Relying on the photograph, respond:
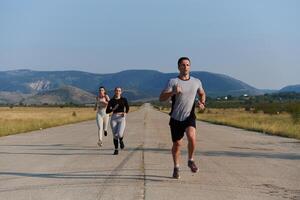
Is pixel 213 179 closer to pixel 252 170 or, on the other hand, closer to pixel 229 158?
pixel 252 170

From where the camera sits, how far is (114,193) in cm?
913

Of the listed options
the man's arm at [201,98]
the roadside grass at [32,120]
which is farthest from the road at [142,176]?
the roadside grass at [32,120]

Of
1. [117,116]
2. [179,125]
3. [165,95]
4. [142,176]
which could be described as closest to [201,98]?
[179,125]

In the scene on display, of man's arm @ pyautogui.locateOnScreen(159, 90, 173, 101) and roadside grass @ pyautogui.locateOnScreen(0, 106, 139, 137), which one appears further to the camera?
roadside grass @ pyautogui.locateOnScreen(0, 106, 139, 137)

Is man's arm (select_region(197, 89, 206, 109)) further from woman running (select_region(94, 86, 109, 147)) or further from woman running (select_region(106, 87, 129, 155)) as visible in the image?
woman running (select_region(94, 86, 109, 147))

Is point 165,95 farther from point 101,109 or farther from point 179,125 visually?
point 101,109

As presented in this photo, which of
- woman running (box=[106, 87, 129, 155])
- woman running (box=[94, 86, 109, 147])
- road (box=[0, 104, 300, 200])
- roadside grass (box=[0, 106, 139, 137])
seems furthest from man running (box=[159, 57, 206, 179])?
roadside grass (box=[0, 106, 139, 137])

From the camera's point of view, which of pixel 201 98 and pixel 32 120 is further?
pixel 32 120

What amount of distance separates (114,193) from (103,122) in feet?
36.9

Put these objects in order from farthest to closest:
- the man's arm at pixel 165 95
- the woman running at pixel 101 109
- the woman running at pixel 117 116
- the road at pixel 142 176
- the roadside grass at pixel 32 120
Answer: the roadside grass at pixel 32 120, the woman running at pixel 101 109, the woman running at pixel 117 116, the man's arm at pixel 165 95, the road at pixel 142 176

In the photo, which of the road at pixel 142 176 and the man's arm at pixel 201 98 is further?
the man's arm at pixel 201 98

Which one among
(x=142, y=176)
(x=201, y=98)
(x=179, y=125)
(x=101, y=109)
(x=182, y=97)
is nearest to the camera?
(x=182, y=97)

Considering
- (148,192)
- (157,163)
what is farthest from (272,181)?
(157,163)

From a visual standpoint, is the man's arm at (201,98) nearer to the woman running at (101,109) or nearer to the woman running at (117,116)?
the woman running at (117,116)
